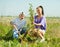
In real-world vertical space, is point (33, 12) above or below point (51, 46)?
above

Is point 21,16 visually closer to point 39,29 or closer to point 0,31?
point 39,29

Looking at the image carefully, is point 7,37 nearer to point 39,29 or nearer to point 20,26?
point 20,26

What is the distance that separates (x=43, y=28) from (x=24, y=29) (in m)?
0.80

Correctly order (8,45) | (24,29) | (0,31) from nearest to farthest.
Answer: (8,45)
(24,29)
(0,31)

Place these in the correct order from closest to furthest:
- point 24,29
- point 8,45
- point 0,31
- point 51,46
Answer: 1. point 8,45
2. point 51,46
3. point 24,29
4. point 0,31

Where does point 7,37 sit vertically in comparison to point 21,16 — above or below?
below

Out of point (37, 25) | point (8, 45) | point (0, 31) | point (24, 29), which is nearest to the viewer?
point (8, 45)

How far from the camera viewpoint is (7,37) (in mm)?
9930

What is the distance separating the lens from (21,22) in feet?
31.1

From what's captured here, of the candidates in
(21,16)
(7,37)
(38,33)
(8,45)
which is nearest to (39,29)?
(38,33)

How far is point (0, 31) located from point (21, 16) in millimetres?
2401

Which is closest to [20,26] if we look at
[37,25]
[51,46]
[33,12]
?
[37,25]

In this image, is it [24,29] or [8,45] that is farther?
[24,29]

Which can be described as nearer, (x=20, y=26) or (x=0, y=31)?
(x=20, y=26)
